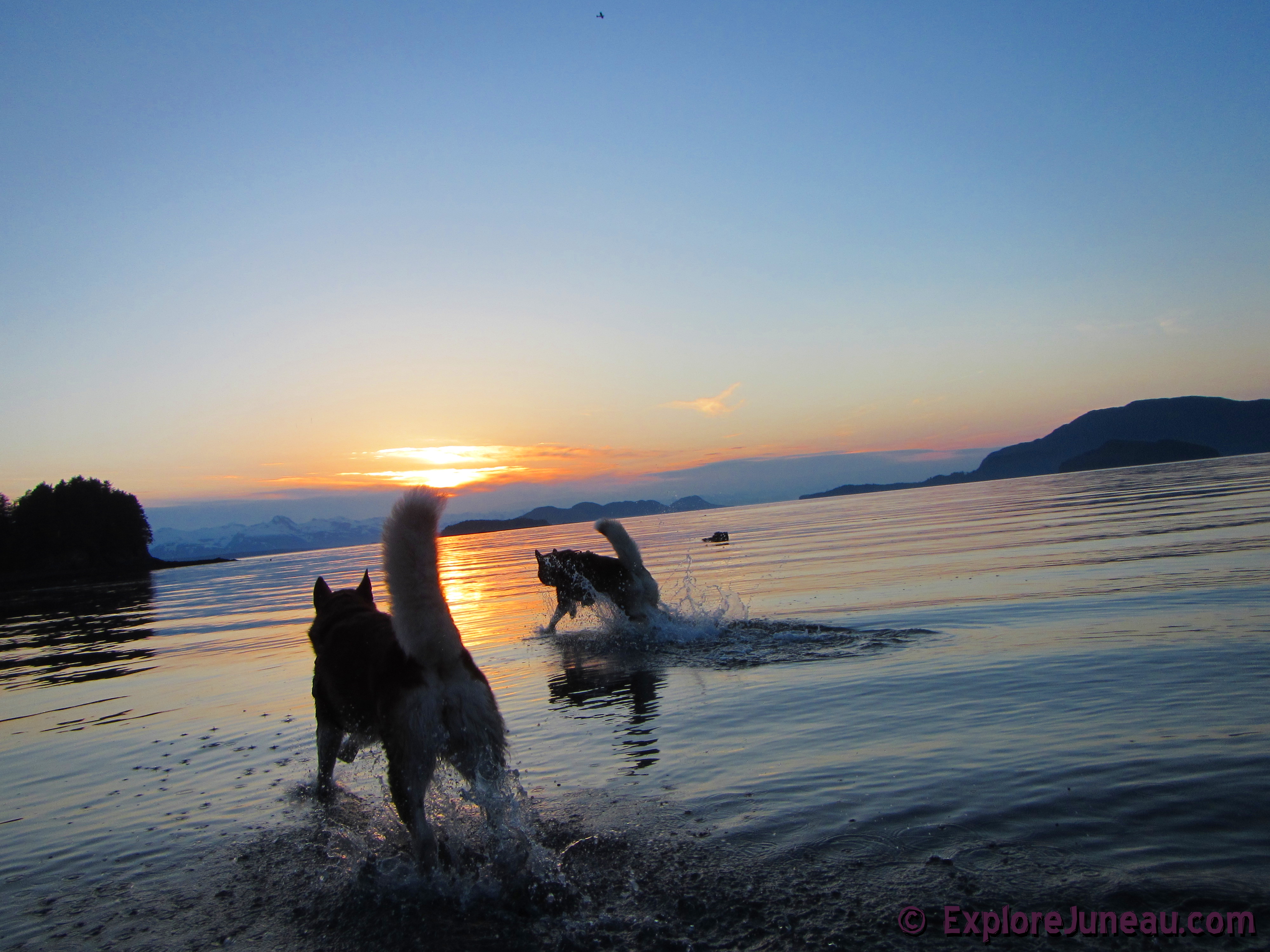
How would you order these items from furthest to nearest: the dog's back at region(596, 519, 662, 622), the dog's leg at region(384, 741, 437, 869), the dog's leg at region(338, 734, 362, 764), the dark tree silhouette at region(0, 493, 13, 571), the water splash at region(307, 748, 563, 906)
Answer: the dark tree silhouette at region(0, 493, 13, 571) → the dog's back at region(596, 519, 662, 622) → the dog's leg at region(338, 734, 362, 764) → the dog's leg at region(384, 741, 437, 869) → the water splash at region(307, 748, 563, 906)

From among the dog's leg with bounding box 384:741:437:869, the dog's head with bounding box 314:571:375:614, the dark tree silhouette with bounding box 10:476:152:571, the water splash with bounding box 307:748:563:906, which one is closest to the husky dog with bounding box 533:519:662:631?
the dog's head with bounding box 314:571:375:614

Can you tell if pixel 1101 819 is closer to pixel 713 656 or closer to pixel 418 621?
pixel 418 621

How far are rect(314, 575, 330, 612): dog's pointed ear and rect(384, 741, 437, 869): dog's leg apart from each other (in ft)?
8.71

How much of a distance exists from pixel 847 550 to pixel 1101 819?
20264mm

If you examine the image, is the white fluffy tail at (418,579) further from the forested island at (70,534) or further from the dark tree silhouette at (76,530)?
the dark tree silhouette at (76,530)

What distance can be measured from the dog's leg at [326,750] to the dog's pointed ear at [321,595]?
118 cm

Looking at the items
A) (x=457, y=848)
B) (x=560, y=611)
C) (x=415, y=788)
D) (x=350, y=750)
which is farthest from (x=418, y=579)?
(x=560, y=611)

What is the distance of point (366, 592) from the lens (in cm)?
637

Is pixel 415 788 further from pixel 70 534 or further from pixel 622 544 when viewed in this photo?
pixel 70 534

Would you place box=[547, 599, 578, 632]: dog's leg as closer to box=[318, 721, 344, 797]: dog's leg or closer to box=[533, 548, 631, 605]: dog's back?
box=[533, 548, 631, 605]: dog's back

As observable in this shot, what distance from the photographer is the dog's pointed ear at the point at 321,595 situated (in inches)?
245

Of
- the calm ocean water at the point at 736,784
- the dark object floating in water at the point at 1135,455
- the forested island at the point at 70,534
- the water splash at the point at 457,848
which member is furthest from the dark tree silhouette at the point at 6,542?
the dark object floating in water at the point at 1135,455

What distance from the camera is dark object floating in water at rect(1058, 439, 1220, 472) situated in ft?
535

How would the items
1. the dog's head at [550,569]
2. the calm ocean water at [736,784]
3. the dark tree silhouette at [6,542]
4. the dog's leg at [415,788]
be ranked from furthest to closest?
the dark tree silhouette at [6,542] < the dog's head at [550,569] < the dog's leg at [415,788] < the calm ocean water at [736,784]
